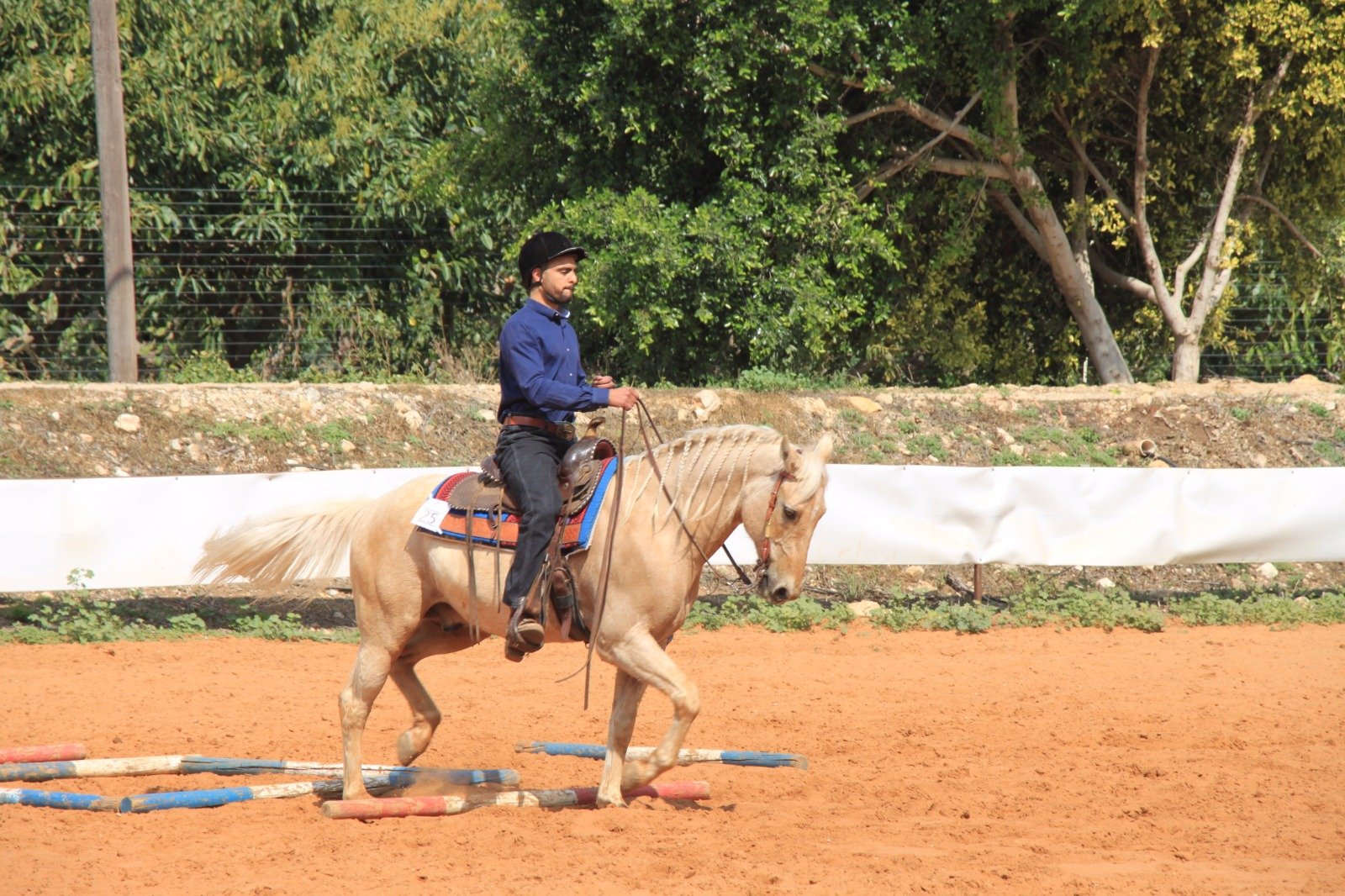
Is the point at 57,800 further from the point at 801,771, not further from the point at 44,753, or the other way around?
the point at 801,771

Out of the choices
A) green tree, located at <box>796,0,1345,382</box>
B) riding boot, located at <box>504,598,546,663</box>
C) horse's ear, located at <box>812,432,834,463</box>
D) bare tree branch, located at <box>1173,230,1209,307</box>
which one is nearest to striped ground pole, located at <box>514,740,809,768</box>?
riding boot, located at <box>504,598,546,663</box>

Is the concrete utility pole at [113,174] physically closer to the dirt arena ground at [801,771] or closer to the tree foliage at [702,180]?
the tree foliage at [702,180]

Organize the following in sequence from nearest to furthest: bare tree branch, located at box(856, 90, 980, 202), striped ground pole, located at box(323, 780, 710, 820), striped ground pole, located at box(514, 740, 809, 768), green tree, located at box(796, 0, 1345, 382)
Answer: striped ground pole, located at box(323, 780, 710, 820), striped ground pole, located at box(514, 740, 809, 768), green tree, located at box(796, 0, 1345, 382), bare tree branch, located at box(856, 90, 980, 202)

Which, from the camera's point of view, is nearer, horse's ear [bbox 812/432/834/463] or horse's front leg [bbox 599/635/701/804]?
horse's front leg [bbox 599/635/701/804]

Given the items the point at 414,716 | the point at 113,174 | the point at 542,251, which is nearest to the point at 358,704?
the point at 414,716

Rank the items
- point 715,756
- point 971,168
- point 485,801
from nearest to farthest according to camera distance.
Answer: point 485,801 < point 715,756 < point 971,168

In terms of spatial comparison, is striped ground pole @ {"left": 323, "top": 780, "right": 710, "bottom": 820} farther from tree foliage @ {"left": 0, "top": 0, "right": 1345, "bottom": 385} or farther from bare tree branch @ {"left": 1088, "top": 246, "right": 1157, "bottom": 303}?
bare tree branch @ {"left": 1088, "top": 246, "right": 1157, "bottom": 303}

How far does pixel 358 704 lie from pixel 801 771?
2557mm

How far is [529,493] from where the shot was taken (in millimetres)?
6305

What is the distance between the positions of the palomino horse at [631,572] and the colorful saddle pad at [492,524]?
0.08m

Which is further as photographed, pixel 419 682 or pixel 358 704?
pixel 419 682

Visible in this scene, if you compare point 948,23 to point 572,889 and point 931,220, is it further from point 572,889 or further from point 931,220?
point 572,889

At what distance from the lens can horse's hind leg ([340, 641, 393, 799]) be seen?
21.2ft

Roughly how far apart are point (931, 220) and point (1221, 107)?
406 centimetres
